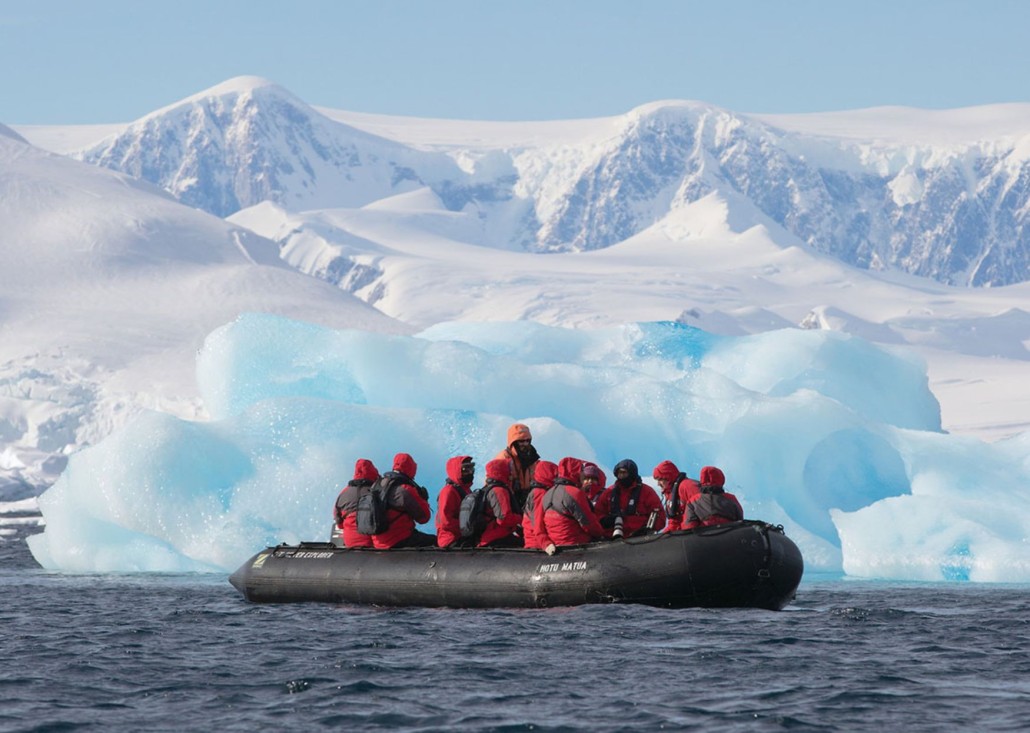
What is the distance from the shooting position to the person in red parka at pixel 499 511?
21.6 m

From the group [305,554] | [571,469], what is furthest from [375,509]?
[571,469]

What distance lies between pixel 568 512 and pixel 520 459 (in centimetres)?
168

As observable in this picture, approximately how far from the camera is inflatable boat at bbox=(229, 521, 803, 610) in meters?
20.0

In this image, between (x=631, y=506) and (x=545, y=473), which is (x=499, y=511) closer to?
(x=545, y=473)

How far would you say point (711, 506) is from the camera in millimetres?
Result: 20875

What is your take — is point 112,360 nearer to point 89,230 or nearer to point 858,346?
point 89,230

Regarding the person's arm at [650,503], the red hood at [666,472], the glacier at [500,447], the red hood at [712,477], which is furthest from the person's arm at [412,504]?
the glacier at [500,447]

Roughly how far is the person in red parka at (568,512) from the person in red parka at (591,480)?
0.38 ft

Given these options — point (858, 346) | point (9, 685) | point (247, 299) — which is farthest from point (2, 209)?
point (9, 685)

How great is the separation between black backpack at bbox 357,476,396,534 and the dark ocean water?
4.10 feet

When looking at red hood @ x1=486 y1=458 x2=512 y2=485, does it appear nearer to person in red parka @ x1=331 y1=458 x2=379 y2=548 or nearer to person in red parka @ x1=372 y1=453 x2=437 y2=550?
person in red parka @ x1=372 y1=453 x2=437 y2=550

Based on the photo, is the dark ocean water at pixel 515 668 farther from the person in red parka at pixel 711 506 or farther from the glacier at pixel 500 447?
the glacier at pixel 500 447

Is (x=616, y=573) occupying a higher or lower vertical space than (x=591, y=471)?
lower

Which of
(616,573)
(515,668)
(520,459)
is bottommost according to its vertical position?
(515,668)
